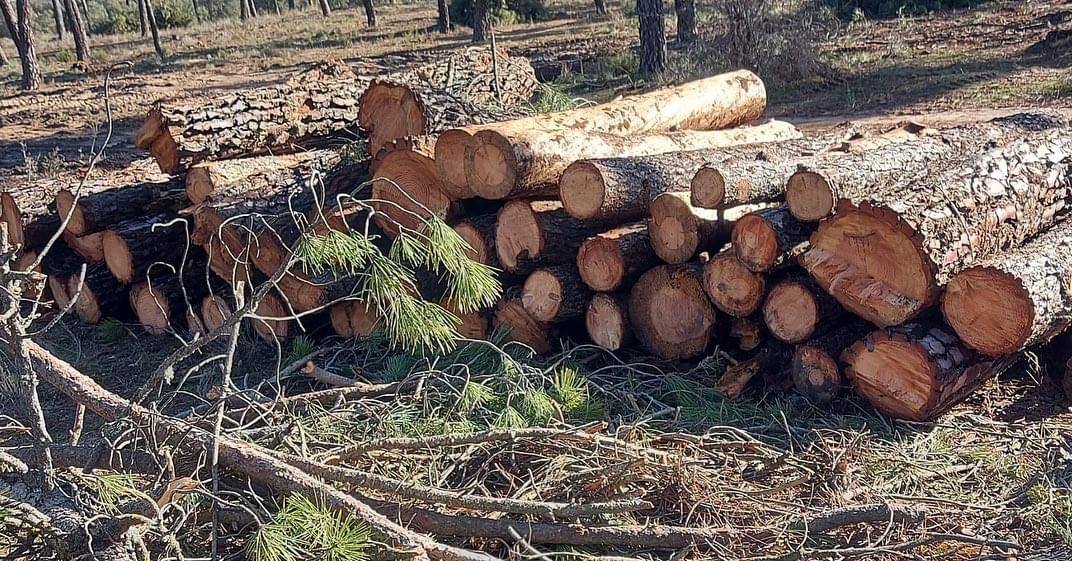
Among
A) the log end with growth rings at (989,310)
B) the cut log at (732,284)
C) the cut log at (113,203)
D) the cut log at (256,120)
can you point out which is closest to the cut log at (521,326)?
the cut log at (732,284)

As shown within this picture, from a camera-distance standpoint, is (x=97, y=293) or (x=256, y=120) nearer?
(x=256, y=120)

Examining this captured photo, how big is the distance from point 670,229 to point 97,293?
3.45m

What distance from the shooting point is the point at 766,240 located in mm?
3494

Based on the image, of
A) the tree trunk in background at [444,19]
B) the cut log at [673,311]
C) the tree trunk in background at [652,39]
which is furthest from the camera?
the tree trunk in background at [444,19]

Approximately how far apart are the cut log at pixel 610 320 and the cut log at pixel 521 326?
24cm

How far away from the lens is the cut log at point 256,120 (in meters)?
4.78

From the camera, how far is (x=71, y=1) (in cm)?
1869

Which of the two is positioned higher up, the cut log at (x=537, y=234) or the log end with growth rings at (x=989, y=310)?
the cut log at (x=537, y=234)

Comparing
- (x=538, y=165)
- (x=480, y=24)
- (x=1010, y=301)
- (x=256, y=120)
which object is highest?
(x=480, y=24)

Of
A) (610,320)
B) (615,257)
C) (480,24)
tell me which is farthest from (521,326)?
(480,24)

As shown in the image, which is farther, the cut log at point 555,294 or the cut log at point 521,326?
the cut log at point 521,326

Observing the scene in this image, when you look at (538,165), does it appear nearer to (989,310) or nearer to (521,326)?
(521,326)

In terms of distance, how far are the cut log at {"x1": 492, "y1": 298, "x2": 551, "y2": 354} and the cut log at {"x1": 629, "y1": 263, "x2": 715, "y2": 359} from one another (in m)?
0.45

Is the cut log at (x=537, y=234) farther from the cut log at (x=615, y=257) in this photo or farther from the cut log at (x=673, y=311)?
the cut log at (x=673, y=311)
